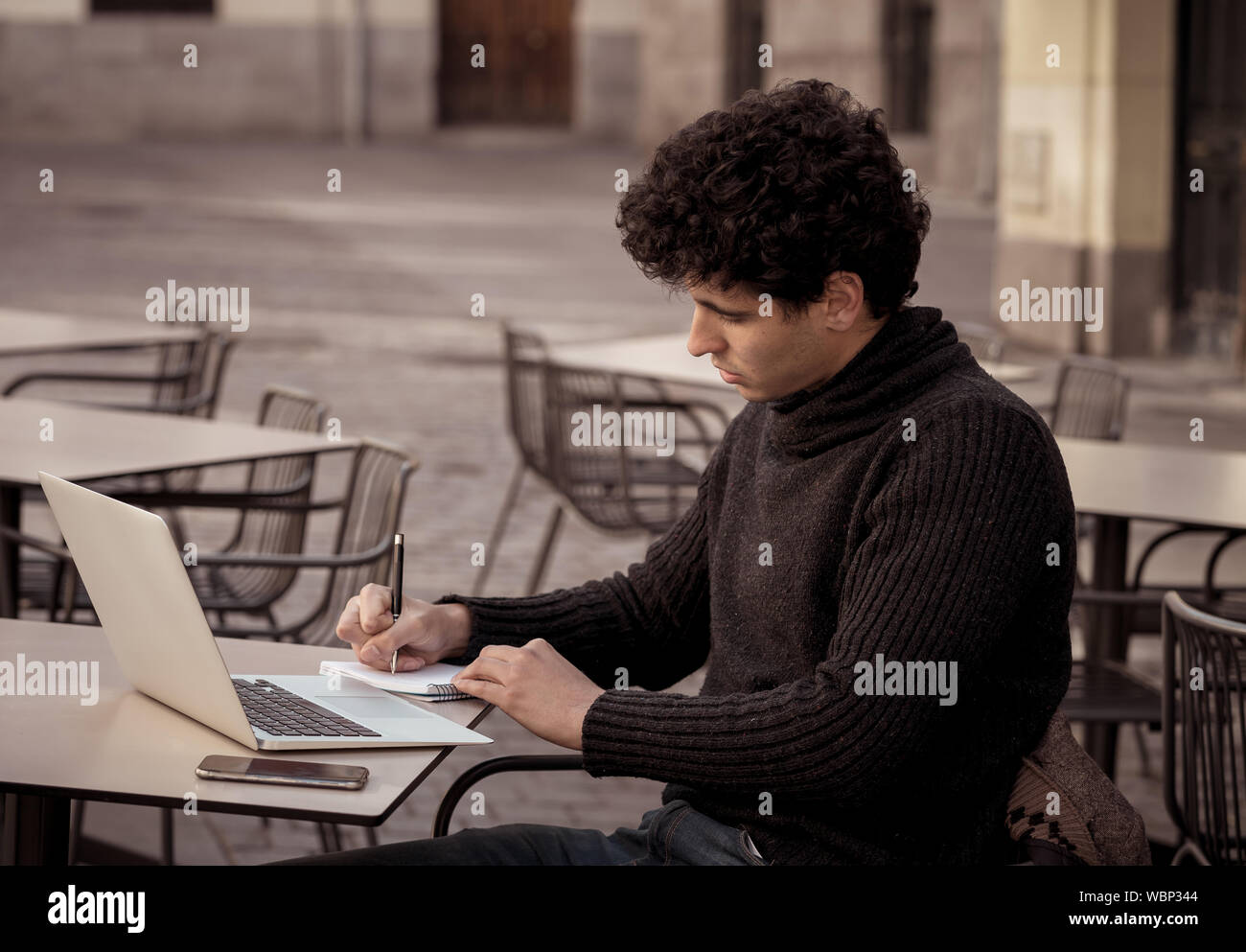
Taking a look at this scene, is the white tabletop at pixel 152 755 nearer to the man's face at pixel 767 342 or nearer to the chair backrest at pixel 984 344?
the man's face at pixel 767 342

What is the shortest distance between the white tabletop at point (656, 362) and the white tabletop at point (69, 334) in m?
1.40

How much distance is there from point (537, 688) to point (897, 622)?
0.48 m

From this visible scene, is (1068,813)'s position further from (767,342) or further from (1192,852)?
(1192,852)

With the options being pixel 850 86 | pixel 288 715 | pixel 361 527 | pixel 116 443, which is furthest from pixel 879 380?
pixel 850 86

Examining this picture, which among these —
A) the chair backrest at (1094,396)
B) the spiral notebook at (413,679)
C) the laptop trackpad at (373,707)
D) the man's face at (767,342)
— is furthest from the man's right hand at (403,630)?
the chair backrest at (1094,396)

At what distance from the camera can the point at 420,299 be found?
15234 mm

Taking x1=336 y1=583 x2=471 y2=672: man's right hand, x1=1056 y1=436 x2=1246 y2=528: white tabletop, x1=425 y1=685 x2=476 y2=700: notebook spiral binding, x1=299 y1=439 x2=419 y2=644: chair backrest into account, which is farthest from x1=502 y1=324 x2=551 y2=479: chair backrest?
x1=425 y1=685 x2=476 y2=700: notebook spiral binding

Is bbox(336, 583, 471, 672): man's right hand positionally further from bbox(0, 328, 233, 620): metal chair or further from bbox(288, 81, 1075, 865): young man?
bbox(0, 328, 233, 620): metal chair

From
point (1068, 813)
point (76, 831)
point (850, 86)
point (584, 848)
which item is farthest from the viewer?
point (850, 86)

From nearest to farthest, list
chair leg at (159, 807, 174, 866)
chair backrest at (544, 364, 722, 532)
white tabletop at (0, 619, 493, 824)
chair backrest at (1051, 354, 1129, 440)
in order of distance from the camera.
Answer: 1. white tabletop at (0, 619, 493, 824)
2. chair leg at (159, 807, 174, 866)
3. chair backrest at (1051, 354, 1129, 440)
4. chair backrest at (544, 364, 722, 532)

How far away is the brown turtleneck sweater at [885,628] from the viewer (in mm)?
2242

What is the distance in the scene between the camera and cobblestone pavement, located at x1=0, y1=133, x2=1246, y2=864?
5.29m

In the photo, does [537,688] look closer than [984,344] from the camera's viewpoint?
Yes
